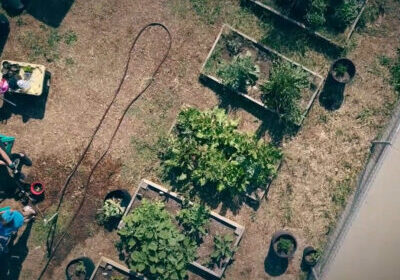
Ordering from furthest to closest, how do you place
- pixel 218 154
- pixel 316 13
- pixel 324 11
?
1. pixel 324 11
2. pixel 316 13
3. pixel 218 154

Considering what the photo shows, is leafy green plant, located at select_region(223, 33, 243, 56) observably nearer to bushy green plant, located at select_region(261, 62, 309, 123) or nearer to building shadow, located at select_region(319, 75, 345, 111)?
bushy green plant, located at select_region(261, 62, 309, 123)

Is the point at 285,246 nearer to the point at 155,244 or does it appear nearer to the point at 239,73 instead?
the point at 155,244

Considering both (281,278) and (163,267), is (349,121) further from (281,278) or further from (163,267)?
(163,267)

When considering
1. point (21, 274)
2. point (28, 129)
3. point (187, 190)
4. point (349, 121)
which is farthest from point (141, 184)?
point (349, 121)

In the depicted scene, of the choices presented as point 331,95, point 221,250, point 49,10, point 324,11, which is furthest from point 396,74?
point 49,10

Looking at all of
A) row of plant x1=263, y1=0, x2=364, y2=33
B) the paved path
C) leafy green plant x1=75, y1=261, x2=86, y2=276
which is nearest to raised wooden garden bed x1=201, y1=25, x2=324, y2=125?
row of plant x1=263, y1=0, x2=364, y2=33

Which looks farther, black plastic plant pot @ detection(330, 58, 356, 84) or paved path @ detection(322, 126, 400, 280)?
black plastic plant pot @ detection(330, 58, 356, 84)

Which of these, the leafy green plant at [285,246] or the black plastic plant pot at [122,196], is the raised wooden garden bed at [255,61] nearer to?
the leafy green plant at [285,246]
